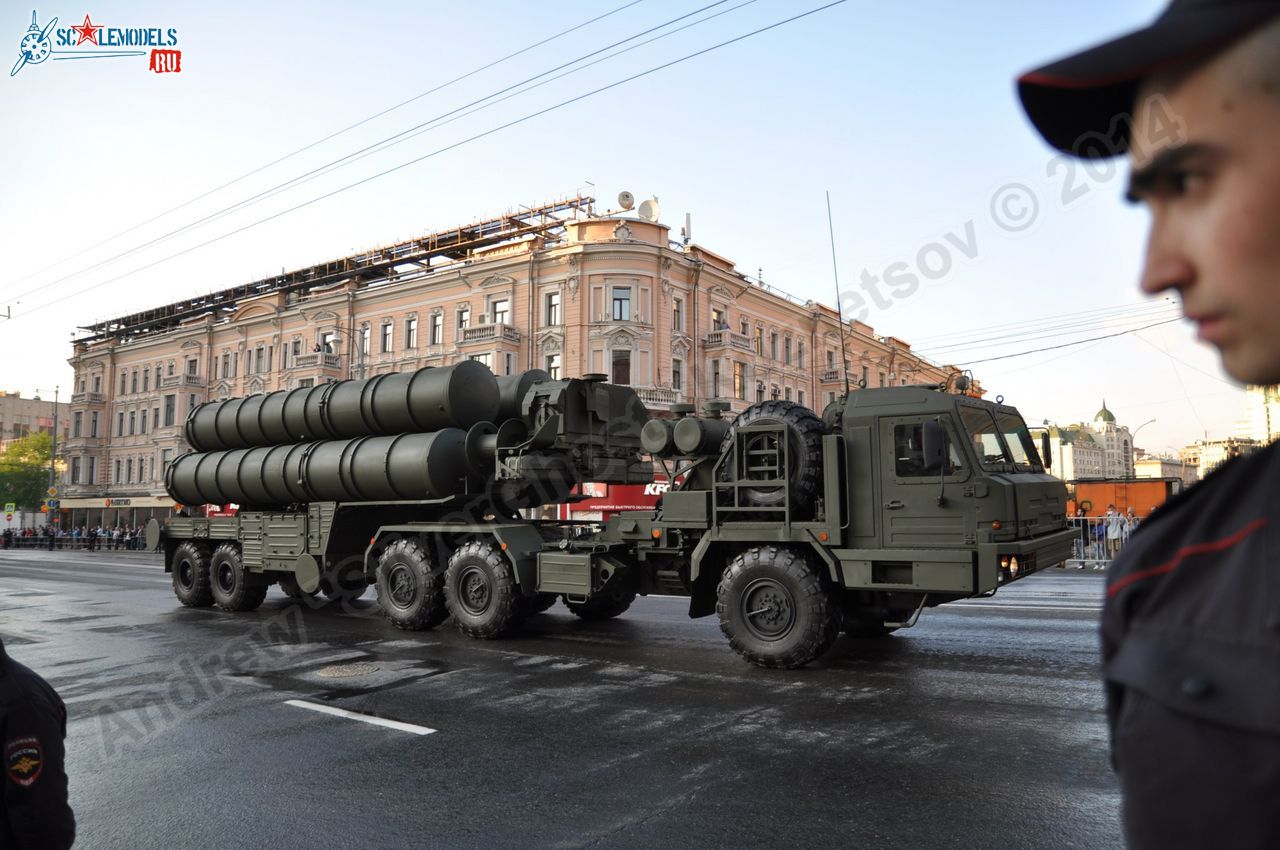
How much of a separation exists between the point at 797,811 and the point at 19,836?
12.1 ft

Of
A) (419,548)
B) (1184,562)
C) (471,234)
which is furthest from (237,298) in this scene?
(1184,562)

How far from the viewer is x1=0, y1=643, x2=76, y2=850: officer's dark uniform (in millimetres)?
2518

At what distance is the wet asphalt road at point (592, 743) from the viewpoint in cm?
458

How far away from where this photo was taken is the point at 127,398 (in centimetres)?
5866

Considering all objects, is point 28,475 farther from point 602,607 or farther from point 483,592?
point 483,592

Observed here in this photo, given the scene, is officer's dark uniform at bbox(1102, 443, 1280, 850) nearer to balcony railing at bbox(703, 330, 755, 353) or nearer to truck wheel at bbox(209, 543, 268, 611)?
truck wheel at bbox(209, 543, 268, 611)

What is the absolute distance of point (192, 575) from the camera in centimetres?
1538

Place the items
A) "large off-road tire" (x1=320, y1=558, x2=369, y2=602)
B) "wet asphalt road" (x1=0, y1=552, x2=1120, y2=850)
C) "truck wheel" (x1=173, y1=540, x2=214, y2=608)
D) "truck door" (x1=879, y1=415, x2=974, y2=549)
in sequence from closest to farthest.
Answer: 1. "wet asphalt road" (x1=0, y1=552, x2=1120, y2=850)
2. "truck door" (x1=879, y1=415, x2=974, y2=549)
3. "large off-road tire" (x1=320, y1=558, x2=369, y2=602)
4. "truck wheel" (x1=173, y1=540, x2=214, y2=608)

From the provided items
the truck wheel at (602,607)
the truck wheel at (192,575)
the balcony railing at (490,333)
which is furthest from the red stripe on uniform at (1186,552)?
the balcony railing at (490,333)

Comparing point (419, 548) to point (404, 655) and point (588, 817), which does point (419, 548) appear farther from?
point (588, 817)

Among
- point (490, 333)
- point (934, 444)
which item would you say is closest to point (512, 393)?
point (934, 444)

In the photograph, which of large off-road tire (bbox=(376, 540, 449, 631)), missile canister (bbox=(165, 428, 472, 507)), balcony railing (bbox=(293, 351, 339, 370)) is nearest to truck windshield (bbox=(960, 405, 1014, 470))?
missile canister (bbox=(165, 428, 472, 507))

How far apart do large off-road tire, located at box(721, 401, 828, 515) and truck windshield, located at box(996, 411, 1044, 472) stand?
2090mm

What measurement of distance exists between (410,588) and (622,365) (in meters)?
26.8
